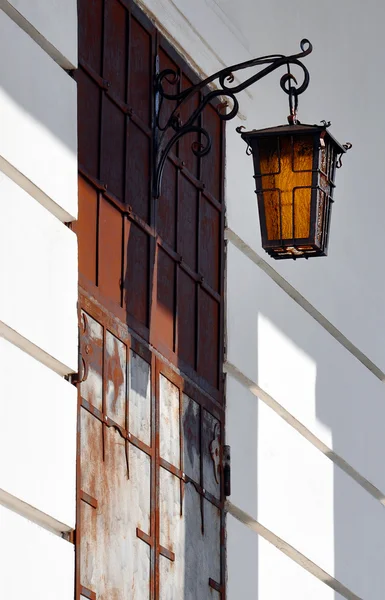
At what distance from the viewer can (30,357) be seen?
172 inches

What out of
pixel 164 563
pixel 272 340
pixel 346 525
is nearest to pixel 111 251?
pixel 164 563

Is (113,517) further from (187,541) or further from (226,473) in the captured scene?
(226,473)

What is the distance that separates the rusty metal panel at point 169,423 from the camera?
518 centimetres

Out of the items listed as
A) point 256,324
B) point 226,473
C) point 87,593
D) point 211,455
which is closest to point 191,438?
point 211,455

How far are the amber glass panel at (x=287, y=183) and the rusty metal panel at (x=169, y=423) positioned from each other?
0.62 m

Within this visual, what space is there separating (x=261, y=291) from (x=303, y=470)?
774mm

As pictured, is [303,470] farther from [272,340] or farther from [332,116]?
[332,116]

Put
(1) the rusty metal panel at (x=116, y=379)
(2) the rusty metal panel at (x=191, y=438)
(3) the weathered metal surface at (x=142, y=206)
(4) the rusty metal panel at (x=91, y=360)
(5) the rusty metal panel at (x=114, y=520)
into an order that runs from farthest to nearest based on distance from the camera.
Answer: (2) the rusty metal panel at (x=191, y=438) → (3) the weathered metal surface at (x=142, y=206) → (1) the rusty metal panel at (x=116, y=379) → (4) the rusty metal panel at (x=91, y=360) → (5) the rusty metal panel at (x=114, y=520)

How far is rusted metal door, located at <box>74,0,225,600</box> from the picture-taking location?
4.73 m

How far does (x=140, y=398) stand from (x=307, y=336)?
5.82 feet

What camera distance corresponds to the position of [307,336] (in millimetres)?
6691

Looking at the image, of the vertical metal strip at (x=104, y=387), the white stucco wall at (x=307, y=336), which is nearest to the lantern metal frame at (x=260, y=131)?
the white stucco wall at (x=307, y=336)

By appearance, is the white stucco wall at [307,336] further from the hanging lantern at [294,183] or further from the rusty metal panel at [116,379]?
the rusty metal panel at [116,379]

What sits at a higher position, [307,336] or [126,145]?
[307,336]
